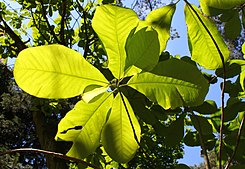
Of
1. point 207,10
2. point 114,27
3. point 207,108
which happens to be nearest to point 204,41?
point 207,10

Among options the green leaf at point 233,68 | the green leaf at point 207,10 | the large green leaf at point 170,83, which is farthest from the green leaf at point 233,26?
the large green leaf at point 170,83

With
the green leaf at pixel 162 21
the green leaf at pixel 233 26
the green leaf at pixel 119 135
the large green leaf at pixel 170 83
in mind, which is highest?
the green leaf at pixel 233 26

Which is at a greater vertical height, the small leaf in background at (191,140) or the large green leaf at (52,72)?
the small leaf in background at (191,140)

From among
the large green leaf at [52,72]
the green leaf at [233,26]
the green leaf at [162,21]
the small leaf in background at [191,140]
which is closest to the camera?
the large green leaf at [52,72]

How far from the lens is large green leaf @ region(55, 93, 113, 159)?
47 centimetres

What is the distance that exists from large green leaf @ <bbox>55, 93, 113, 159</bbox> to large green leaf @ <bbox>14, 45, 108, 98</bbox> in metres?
0.05

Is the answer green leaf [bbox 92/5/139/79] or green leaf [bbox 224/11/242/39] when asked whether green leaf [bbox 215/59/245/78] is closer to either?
green leaf [bbox 224/11/242/39]

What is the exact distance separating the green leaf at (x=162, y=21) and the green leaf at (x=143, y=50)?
0.08 m

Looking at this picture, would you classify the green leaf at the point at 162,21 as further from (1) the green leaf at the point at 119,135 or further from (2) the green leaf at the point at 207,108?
(2) the green leaf at the point at 207,108

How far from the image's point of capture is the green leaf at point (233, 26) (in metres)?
0.69

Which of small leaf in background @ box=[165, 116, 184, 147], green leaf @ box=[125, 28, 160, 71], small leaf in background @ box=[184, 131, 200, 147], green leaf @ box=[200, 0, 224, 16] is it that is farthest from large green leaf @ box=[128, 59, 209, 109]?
small leaf in background @ box=[184, 131, 200, 147]

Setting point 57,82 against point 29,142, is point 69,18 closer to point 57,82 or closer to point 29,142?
point 57,82

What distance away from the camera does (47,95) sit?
1.30ft

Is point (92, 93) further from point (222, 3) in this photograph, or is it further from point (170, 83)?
point (222, 3)
